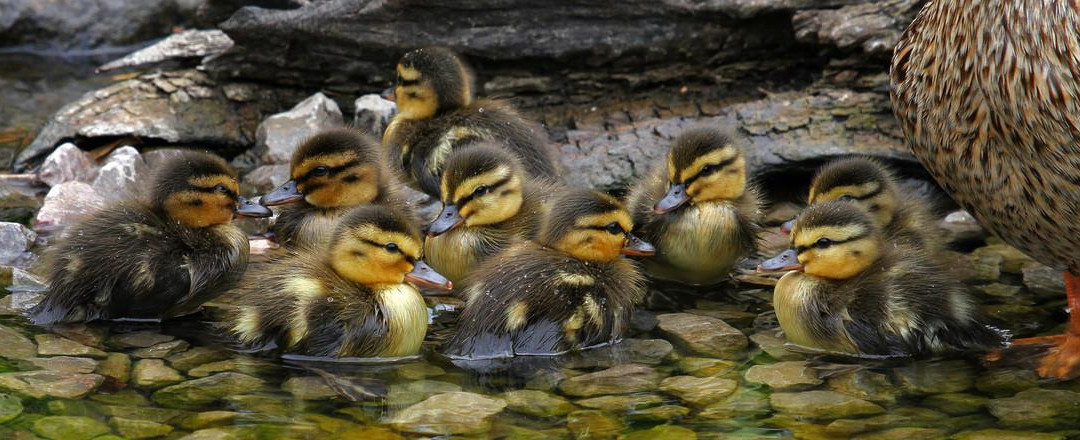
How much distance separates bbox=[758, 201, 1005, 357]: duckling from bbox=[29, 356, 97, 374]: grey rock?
207 cm

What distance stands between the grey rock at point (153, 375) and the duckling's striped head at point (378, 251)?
2.02ft

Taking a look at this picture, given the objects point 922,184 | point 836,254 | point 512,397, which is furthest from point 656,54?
point 512,397

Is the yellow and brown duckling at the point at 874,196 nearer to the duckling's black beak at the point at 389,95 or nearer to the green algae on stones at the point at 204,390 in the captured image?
the duckling's black beak at the point at 389,95

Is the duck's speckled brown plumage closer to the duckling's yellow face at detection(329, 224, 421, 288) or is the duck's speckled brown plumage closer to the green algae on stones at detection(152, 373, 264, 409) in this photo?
the duckling's yellow face at detection(329, 224, 421, 288)

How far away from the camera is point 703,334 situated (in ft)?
13.9

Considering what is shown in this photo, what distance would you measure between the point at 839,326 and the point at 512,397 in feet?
3.55

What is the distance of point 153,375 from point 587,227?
1426 mm

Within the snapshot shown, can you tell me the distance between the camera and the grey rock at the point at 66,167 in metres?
5.59

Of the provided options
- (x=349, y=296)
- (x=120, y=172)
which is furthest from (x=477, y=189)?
(x=120, y=172)

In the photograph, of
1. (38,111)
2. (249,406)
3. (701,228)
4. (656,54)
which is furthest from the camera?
(38,111)

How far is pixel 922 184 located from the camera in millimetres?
5520

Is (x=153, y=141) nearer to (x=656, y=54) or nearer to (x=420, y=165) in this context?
(x=420, y=165)

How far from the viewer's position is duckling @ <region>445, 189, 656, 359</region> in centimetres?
410

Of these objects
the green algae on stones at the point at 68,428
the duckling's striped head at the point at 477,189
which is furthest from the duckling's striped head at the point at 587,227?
the green algae on stones at the point at 68,428
